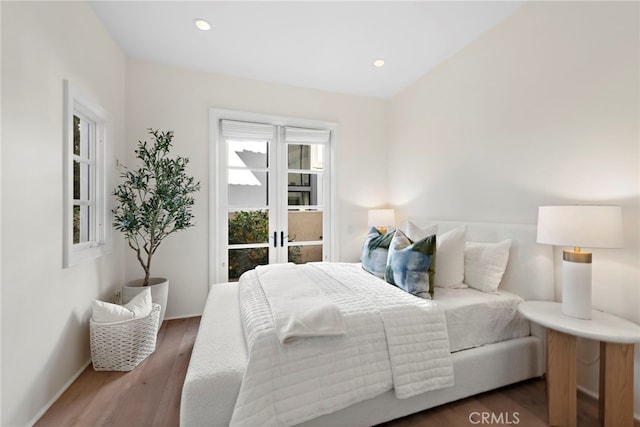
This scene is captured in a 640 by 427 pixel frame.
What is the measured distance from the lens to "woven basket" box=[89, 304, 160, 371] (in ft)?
6.30

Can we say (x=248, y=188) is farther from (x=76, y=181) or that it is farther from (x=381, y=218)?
(x=381, y=218)

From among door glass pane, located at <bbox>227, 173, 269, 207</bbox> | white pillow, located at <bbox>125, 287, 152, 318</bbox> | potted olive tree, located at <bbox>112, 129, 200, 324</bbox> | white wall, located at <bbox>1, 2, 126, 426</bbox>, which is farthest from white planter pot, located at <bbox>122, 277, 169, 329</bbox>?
door glass pane, located at <bbox>227, 173, 269, 207</bbox>

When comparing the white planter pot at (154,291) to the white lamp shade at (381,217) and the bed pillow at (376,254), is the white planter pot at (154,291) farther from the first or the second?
the white lamp shade at (381,217)

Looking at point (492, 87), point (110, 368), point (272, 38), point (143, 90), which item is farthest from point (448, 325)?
point (143, 90)

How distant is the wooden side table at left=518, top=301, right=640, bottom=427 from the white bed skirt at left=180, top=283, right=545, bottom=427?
299 millimetres

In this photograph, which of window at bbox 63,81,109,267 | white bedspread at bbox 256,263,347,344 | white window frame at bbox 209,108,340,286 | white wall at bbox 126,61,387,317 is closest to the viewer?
white bedspread at bbox 256,263,347,344

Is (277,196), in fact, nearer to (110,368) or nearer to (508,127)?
(110,368)

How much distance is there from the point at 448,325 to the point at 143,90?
3.51 metres

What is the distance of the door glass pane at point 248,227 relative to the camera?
3.31 m

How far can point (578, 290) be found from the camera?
152cm

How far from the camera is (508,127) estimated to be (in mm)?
2285

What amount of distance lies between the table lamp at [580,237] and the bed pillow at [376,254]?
1.08m

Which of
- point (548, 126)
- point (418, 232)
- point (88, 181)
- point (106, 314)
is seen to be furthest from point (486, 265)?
point (88, 181)

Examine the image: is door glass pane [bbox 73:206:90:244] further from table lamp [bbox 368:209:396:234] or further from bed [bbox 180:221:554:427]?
table lamp [bbox 368:209:396:234]
